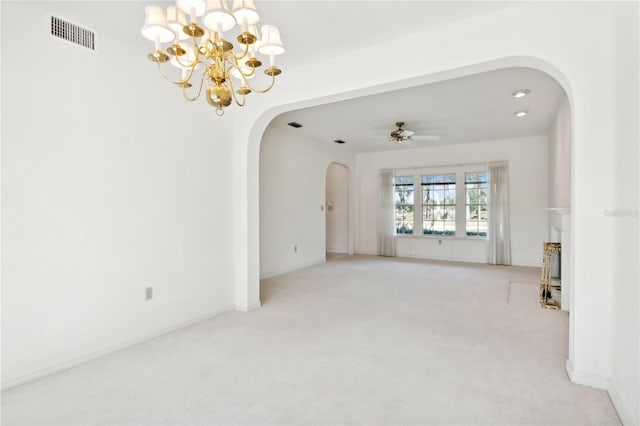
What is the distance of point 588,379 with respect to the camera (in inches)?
90.0

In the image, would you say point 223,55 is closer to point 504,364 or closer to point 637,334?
point 637,334

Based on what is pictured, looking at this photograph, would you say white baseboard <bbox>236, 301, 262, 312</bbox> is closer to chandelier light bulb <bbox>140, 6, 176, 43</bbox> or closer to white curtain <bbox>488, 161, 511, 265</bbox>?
chandelier light bulb <bbox>140, 6, 176, 43</bbox>

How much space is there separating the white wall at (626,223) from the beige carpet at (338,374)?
270 millimetres

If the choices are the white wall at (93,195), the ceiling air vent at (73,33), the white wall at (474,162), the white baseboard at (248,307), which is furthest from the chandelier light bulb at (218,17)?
the white wall at (474,162)

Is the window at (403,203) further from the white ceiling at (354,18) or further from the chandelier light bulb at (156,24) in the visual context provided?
the chandelier light bulb at (156,24)

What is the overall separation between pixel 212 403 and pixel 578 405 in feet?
7.48

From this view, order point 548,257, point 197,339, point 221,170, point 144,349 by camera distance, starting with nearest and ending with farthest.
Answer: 1. point 144,349
2. point 197,339
3. point 221,170
4. point 548,257

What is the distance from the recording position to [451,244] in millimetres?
7891

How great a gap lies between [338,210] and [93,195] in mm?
6809

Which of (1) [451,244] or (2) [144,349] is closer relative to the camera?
(2) [144,349]

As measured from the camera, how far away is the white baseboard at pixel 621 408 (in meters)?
1.77

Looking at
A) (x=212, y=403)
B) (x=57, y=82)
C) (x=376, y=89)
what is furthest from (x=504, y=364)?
(x=57, y=82)

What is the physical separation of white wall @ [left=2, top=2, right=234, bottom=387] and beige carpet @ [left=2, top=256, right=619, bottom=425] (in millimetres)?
292

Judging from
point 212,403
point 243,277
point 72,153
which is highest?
point 72,153
